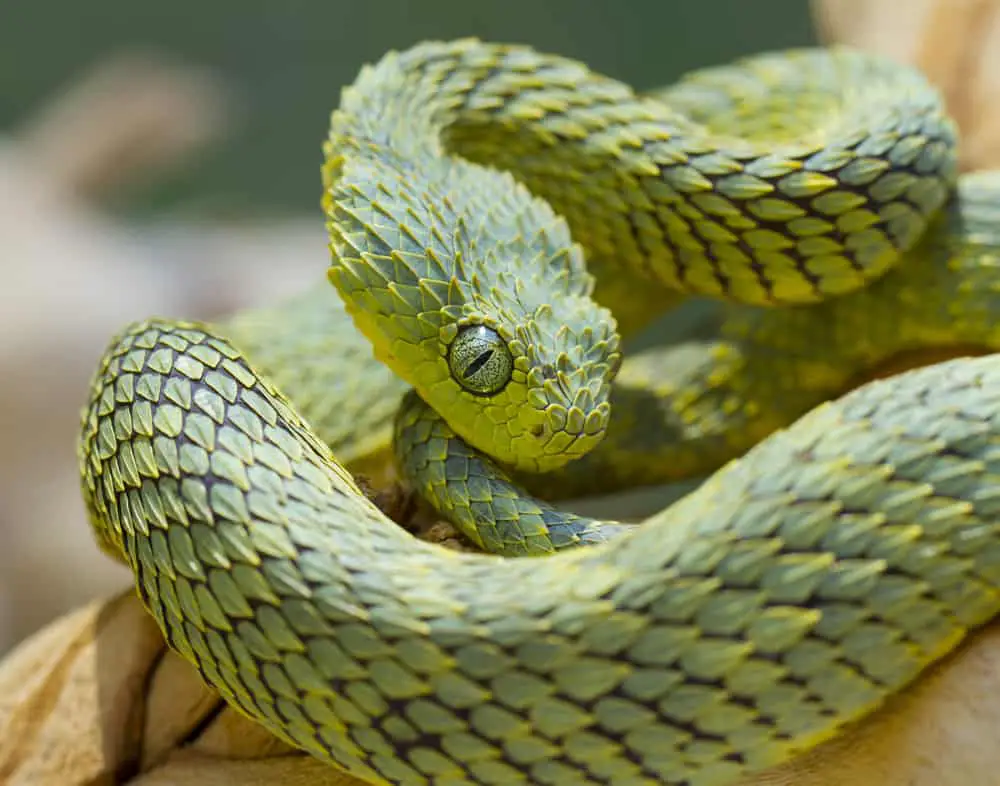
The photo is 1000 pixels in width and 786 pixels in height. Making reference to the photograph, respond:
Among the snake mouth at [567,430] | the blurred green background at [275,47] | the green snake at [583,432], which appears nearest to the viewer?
the green snake at [583,432]

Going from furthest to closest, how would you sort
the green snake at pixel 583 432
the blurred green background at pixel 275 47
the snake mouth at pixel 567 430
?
the blurred green background at pixel 275 47, the snake mouth at pixel 567 430, the green snake at pixel 583 432

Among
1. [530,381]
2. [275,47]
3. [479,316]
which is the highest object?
[275,47]

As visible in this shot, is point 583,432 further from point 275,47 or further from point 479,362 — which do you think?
point 275,47

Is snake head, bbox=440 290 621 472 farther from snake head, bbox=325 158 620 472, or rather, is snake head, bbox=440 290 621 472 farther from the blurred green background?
the blurred green background

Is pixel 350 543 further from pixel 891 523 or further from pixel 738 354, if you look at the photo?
pixel 738 354

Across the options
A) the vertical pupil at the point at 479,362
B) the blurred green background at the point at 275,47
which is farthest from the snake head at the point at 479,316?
the blurred green background at the point at 275,47

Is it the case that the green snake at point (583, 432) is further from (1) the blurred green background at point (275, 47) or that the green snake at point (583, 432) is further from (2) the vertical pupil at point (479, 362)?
(1) the blurred green background at point (275, 47)

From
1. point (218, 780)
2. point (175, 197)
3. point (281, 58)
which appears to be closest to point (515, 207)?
point (218, 780)

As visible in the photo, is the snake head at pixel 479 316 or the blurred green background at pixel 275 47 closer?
the snake head at pixel 479 316

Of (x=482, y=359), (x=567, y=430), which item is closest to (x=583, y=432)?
(x=567, y=430)

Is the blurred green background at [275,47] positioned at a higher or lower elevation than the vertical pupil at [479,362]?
higher
